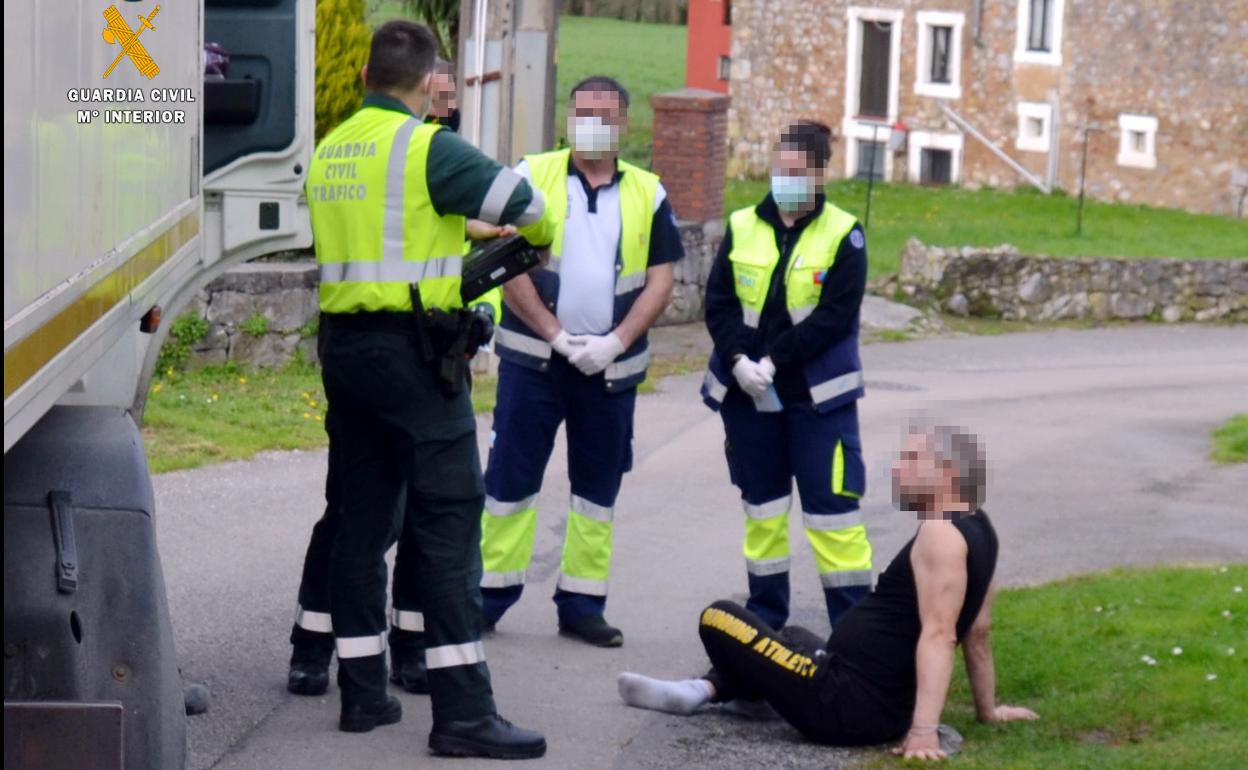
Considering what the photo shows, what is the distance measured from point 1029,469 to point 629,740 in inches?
212

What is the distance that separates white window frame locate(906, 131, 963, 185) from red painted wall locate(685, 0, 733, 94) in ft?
16.0

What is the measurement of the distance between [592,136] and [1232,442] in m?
6.35

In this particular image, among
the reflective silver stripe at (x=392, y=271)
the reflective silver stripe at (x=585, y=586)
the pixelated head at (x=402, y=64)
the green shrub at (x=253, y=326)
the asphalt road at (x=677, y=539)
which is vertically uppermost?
the pixelated head at (x=402, y=64)

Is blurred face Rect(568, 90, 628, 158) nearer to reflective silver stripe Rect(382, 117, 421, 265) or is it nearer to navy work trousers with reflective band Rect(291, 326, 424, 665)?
reflective silver stripe Rect(382, 117, 421, 265)

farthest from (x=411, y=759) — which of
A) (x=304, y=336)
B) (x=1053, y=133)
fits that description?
(x=1053, y=133)

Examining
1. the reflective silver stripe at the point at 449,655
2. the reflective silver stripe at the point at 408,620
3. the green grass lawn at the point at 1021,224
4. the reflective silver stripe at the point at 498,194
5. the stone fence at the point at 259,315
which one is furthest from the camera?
the green grass lawn at the point at 1021,224

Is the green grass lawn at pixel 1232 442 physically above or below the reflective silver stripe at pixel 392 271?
below

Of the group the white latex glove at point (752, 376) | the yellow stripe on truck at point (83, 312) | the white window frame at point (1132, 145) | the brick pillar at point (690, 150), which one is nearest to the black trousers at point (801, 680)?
the white latex glove at point (752, 376)

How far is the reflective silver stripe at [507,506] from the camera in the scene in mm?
6609

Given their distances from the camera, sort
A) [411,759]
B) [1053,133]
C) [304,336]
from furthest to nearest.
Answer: [1053,133] < [304,336] < [411,759]

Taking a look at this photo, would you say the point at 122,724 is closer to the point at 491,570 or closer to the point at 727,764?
the point at 727,764

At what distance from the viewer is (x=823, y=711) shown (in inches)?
218

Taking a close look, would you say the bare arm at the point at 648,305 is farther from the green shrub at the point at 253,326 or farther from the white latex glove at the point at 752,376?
the green shrub at the point at 253,326

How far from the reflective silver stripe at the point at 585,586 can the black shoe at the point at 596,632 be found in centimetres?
9
